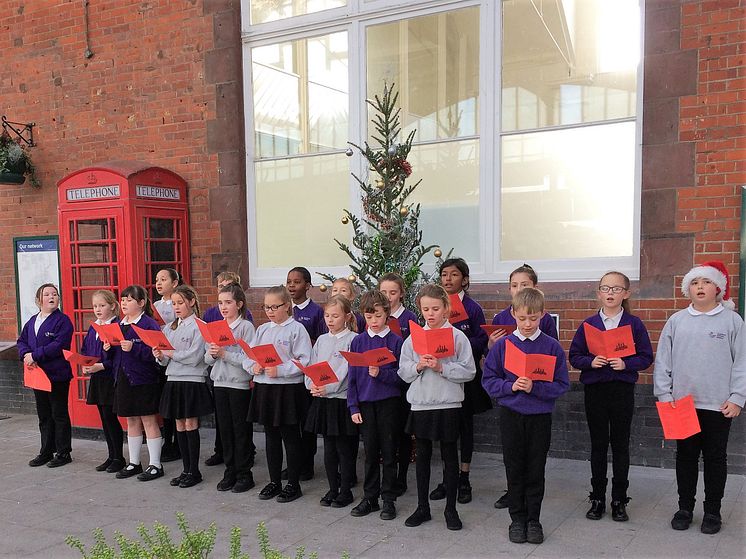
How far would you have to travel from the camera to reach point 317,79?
7.48 meters

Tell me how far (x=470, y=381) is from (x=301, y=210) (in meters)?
3.55

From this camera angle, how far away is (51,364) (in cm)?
627

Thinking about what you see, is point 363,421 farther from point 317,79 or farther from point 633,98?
point 317,79

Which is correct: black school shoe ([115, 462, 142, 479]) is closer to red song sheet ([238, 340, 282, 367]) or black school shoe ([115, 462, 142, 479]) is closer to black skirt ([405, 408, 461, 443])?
red song sheet ([238, 340, 282, 367])

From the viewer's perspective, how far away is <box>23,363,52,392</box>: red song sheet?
615 cm

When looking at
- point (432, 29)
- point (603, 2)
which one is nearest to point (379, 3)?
point (432, 29)

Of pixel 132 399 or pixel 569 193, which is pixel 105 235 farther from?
pixel 569 193

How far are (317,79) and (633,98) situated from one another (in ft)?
11.4

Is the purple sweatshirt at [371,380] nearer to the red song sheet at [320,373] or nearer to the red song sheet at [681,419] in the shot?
the red song sheet at [320,373]

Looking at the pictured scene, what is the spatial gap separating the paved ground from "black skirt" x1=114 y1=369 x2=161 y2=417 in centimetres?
63

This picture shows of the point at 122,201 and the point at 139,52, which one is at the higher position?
the point at 139,52

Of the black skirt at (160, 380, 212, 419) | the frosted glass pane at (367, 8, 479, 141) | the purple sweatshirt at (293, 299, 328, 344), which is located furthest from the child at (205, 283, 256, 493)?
the frosted glass pane at (367, 8, 479, 141)

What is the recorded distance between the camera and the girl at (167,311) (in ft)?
20.7

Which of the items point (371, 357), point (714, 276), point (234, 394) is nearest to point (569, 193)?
point (714, 276)
